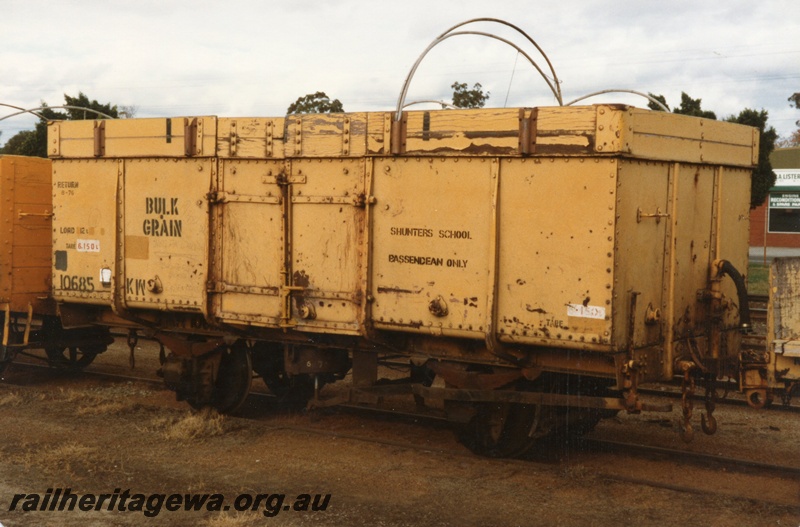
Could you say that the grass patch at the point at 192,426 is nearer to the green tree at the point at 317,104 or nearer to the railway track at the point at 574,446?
the railway track at the point at 574,446

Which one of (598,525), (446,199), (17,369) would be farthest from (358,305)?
(17,369)

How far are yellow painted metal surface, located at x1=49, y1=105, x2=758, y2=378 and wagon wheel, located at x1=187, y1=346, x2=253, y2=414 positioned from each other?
72cm

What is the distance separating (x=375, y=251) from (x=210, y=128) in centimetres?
254

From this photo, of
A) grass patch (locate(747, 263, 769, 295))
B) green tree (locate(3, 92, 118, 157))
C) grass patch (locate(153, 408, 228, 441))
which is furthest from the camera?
green tree (locate(3, 92, 118, 157))

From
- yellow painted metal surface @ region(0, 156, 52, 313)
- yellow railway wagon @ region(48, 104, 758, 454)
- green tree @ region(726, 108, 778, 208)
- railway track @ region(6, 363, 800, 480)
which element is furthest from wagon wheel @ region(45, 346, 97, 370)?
green tree @ region(726, 108, 778, 208)

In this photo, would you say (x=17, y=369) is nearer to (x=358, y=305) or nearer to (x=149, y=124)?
(x=149, y=124)

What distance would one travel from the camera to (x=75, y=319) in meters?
10.9

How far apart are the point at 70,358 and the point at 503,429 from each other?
768 cm

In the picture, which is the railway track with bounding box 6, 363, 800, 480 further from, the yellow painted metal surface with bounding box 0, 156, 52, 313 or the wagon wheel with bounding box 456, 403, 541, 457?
the yellow painted metal surface with bounding box 0, 156, 52, 313

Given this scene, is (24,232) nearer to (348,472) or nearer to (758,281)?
(348,472)

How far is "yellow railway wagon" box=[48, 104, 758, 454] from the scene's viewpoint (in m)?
7.39

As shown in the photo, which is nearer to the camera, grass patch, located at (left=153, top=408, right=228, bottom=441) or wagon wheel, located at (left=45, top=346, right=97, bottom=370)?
grass patch, located at (left=153, top=408, right=228, bottom=441)

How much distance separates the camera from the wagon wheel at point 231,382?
10102mm

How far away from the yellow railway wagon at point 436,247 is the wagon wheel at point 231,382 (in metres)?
0.02
